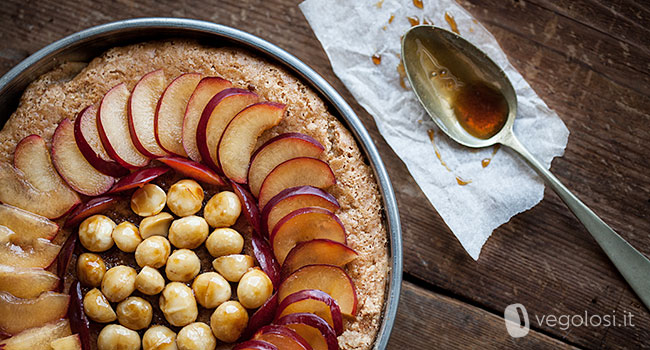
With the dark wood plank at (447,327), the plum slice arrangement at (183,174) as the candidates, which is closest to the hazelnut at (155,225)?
the plum slice arrangement at (183,174)

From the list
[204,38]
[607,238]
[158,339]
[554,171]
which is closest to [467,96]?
[554,171]

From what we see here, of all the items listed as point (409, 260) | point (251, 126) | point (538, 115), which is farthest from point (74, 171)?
point (538, 115)

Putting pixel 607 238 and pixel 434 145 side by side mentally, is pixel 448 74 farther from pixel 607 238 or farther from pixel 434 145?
pixel 607 238

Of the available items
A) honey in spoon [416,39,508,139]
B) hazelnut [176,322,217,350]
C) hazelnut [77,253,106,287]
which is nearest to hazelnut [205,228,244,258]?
hazelnut [176,322,217,350]

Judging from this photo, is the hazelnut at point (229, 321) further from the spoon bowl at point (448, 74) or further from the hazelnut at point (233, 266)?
the spoon bowl at point (448, 74)

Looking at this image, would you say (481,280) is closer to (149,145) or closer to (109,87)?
(149,145)

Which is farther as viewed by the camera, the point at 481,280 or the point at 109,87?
the point at 481,280
